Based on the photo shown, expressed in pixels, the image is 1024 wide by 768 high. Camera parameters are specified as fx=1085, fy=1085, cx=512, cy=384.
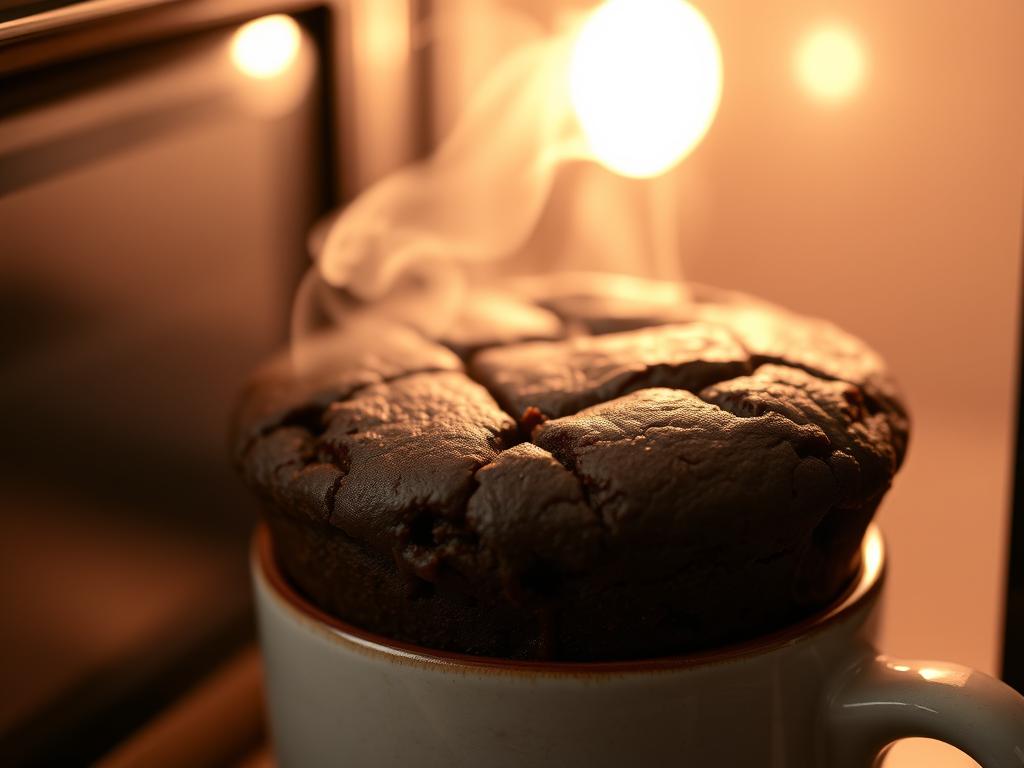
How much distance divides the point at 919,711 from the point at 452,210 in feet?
1.51

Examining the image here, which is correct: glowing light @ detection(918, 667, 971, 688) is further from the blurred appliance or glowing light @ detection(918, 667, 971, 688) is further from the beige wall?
the blurred appliance

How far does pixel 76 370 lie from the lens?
646 mm

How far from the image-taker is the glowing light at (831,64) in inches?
33.0

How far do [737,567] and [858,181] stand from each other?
49 centimetres

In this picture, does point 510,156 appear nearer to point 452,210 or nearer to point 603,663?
point 452,210

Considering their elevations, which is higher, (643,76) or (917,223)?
(643,76)

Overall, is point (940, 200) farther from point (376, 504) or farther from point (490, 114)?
point (376, 504)

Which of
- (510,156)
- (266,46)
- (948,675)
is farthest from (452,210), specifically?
(948,675)

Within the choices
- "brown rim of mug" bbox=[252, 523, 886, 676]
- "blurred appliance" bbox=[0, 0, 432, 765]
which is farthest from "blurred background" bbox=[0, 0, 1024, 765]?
"brown rim of mug" bbox=[252, 523, 886, 676]

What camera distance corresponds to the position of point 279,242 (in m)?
0.83

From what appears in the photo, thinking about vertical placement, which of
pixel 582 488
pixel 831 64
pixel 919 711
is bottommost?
pixel 919 711

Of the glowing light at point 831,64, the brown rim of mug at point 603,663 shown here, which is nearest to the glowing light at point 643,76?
the glowing light at point 831,64

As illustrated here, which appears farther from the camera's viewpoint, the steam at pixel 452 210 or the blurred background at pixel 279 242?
the steam at pixel 452 210

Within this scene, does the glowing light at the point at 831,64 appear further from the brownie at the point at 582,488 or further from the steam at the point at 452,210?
the brownie at the point at 582,488
